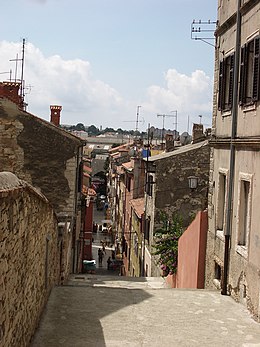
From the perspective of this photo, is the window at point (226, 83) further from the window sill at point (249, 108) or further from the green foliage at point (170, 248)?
the green foliage at point (170, 248)

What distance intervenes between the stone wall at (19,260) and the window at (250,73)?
494cm

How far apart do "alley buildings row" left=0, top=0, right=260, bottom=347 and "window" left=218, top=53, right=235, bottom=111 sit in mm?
26

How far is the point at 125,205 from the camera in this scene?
44062 millimetres

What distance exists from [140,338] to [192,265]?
838 centimetres

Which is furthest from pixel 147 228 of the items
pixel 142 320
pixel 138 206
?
pixel 142 320

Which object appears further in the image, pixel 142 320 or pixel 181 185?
pixel 181 185

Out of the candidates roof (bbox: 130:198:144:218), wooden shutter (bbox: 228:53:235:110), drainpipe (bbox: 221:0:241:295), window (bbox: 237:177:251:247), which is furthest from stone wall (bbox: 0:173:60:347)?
roof (bbox: 130:198:144:218)

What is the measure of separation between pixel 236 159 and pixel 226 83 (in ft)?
8.38

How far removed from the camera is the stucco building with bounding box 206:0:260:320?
11391 mm

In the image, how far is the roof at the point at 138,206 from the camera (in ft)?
106

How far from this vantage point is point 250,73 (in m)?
12.3

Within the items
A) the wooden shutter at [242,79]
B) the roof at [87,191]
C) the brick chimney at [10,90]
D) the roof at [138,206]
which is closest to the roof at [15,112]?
the brick chimney at [10,90]

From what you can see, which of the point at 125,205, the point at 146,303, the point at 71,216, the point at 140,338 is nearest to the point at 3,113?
the point at 71,216

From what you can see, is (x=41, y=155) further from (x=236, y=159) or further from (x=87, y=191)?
(x=87, y=191)
